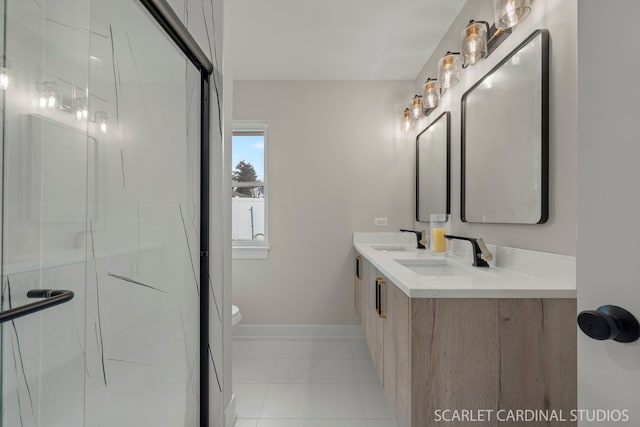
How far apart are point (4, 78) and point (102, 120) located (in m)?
0.26

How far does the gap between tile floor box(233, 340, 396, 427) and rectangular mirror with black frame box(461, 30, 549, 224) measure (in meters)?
→ 1.28

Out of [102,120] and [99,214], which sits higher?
[102,120]

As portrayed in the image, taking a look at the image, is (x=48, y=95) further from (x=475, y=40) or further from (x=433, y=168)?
(x=433, y=168)

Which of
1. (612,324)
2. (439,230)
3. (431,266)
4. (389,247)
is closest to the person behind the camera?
(612,324)

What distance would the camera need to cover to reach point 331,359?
2.47 m

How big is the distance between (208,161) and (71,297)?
0.88m

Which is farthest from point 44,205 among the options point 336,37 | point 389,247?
point 389,247

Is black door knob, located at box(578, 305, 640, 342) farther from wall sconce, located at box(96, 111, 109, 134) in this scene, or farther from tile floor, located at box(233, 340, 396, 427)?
tile floor, located at box(233, 340, 396, 427)

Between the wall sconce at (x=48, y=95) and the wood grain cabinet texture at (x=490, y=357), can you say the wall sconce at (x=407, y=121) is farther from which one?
the wall sconce at (x=48, y=95)

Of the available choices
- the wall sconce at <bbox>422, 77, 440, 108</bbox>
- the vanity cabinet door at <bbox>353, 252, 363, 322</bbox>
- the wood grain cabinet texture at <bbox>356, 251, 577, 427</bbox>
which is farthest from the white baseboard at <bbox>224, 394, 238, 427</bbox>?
the wall sconce at <bbox>422, 77, 440, 108</bbox>

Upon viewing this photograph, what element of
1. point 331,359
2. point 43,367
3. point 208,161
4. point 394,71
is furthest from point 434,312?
point 394,71

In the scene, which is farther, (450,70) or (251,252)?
(251,252)

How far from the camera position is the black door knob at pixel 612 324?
403 mm

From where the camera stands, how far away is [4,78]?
530 millimetres
